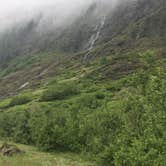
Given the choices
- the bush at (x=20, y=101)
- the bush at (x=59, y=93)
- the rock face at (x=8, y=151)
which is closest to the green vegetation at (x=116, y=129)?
the rock face at (x=8, y=151)

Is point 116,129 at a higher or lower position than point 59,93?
higher

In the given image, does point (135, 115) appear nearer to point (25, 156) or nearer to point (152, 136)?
point (152, 136)

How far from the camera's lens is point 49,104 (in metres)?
166

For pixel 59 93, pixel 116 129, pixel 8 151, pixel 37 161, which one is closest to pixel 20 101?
pixel 59 93

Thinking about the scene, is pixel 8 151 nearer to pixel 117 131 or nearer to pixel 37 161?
pixel 37 161

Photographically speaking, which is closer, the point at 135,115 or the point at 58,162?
the point at 135,115

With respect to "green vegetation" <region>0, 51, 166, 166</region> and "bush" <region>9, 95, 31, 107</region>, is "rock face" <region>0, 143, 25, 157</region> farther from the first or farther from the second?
"bush" <region>9, 95, 31, 107</region>

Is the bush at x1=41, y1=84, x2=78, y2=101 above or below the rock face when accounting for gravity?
below

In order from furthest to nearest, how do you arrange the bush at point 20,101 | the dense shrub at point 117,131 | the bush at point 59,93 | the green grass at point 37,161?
the bush at point 20,101 → the bush at point 59,93 → the green grass at point 37,161 → the dense shrub at point 117,131

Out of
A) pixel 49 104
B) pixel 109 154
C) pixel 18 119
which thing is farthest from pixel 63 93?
pixel 109 154

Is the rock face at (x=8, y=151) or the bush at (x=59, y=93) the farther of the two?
the bush at (x=59, y=93)

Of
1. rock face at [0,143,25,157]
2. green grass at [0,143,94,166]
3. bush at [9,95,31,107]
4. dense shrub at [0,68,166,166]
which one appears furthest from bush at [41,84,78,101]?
green grass at [0,143,94,166]

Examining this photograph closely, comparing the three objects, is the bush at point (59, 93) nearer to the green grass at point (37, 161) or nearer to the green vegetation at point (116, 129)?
the green vegetation at point (116, 129)

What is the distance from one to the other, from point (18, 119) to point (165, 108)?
77556mm
